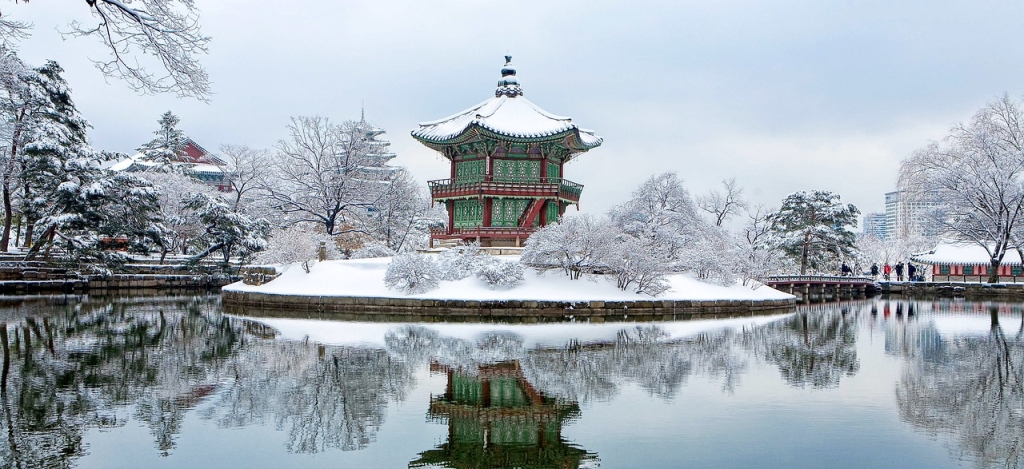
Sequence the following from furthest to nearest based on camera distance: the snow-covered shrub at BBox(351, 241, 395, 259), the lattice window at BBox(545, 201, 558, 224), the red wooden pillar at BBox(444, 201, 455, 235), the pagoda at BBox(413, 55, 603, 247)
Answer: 1. the snow-covered shrub at BBox(351, 241, 395, 259)
2. the red wooden pillar at BBox(444, 201, 455, 235)
3. the lattice window at BBox(545, 201, 558, 224)
4. the pagoda at BBox(413, 55, 603, 247)

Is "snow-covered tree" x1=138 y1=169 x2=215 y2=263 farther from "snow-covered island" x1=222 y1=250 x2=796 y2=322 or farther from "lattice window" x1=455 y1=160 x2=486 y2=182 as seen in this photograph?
"snow-covered island" x1=222 y1=250 x2=796 y2=322

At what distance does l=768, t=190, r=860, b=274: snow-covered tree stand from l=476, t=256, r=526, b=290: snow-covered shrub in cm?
2765

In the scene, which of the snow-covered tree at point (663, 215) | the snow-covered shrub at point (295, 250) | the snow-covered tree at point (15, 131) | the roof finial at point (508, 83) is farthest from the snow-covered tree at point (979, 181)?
the snow-covered tree at point (15, 131)

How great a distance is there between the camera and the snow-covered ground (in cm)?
2745

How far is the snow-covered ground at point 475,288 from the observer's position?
27453 mm

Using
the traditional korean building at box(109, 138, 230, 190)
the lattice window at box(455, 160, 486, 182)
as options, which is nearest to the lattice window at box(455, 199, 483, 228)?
the lattice window at box(455, 160, 486, 182)

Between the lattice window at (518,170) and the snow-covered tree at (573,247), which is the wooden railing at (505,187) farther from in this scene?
the snow-covered tree at (573,247)

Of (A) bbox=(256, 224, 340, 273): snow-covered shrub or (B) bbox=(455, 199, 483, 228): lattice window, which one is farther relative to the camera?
(B) bbox=(455, 199, 483, 228): lattice window

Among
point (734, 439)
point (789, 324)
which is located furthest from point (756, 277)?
point (734, 439)

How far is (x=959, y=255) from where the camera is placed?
55.1 meters

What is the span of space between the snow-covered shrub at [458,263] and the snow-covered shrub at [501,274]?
68 centimetres

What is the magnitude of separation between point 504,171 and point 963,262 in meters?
33.5

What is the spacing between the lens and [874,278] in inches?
2009

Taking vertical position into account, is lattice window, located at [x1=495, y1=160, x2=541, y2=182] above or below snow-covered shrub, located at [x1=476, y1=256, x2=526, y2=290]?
above
